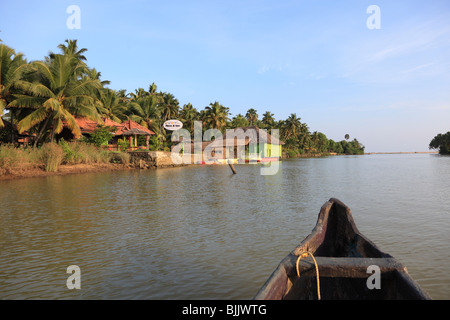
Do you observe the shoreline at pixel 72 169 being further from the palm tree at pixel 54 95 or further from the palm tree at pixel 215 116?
the palm tree at pixel 215 116

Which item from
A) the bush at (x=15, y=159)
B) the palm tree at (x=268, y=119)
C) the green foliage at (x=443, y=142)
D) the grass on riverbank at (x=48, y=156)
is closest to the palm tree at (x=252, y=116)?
the palm tree at (x=268, y=119)

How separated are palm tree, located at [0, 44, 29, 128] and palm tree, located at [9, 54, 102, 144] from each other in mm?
611

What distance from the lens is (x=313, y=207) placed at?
11.3 m

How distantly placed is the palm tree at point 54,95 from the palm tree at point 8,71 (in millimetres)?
611

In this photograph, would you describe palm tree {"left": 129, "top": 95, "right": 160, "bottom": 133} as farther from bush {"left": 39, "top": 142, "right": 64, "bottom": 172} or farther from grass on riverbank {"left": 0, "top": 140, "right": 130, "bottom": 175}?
bush {"left": 39, "top": 142, "right": 64, "bottom": 172}

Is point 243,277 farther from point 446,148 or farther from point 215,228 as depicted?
point 446,148

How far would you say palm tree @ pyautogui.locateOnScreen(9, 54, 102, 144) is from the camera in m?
23.3

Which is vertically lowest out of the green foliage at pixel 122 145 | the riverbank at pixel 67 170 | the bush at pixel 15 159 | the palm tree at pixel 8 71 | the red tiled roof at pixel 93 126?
the riverbank at pixel 67 170

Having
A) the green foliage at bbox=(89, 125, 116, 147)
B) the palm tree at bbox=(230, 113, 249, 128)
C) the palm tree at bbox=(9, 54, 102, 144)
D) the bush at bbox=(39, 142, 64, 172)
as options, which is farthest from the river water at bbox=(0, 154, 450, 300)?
the palm tree at bbox=(230, 113, 249, 128)

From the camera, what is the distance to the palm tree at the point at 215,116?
55.9 meters

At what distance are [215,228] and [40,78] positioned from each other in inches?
945

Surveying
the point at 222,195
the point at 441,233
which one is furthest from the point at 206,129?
the point at 441,233

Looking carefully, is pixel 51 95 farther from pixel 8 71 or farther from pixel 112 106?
pixel 112 106
